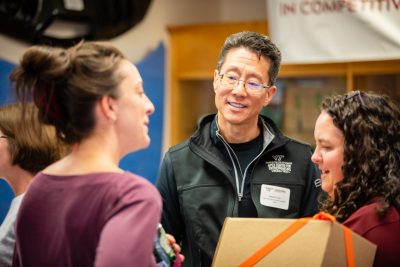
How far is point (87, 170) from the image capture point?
3.73 ft

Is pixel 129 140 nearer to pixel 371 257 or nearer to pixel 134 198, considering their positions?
pixel 134 198

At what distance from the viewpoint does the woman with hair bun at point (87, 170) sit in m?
1.05

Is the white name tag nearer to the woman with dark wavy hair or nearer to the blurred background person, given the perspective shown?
the woman with dark wavy hair

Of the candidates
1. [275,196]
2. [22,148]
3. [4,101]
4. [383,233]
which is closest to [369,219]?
[383,233]

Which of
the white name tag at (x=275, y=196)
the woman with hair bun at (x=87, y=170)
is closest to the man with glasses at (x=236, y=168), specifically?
the white name tag at (x=275, y=196)

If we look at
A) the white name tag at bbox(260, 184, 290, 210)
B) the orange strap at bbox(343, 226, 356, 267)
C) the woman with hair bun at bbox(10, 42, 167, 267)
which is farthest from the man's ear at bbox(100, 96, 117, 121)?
the white name tag at bbox(260, 184, 290, 210)

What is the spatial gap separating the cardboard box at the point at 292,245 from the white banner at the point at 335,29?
234 cm

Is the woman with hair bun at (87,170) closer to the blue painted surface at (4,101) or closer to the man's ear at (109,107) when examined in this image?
the man's ear at (109,107)

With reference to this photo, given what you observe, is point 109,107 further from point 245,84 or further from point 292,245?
point 245,84

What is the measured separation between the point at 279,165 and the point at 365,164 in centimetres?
53

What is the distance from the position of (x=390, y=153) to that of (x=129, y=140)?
722 mm

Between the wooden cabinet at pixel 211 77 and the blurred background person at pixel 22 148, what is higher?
the blurred background person at pixel 22 148

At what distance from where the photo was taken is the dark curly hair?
1396mm

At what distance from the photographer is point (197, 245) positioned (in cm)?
181
